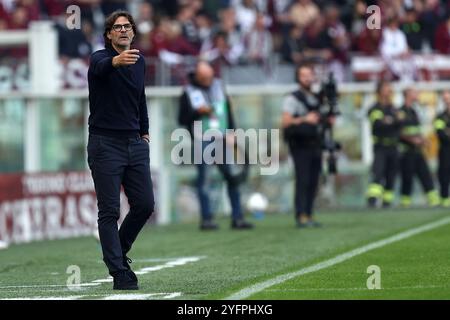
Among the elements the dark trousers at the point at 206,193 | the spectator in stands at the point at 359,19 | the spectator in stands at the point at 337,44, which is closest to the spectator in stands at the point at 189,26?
the spectator in stands at the point at 337,44

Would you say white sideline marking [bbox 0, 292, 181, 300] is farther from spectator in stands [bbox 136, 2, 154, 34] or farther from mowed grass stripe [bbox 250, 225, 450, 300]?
spectator in stands [bbox 136, 2, 154, 34]

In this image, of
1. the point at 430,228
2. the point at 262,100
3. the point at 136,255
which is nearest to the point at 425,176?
the point at 262,100

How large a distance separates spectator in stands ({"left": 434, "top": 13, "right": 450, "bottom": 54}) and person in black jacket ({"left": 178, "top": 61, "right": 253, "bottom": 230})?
8410 millimetres

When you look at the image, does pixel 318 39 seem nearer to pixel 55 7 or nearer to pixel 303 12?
pixel 303 12

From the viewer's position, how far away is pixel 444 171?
25.5m

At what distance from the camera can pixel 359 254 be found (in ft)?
44.0

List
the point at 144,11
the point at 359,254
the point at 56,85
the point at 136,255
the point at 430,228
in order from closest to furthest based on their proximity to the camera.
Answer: the point at 359,254 → the point at 136,255 → the point at 430,228 → the point at 56,85 → the point at 144,11

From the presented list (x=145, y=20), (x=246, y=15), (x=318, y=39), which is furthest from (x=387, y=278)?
(x=246, y=15)

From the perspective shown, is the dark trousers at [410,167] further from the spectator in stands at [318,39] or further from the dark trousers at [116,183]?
the dark trousers at [116,183]

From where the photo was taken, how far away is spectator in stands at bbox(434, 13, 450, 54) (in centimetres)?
2716

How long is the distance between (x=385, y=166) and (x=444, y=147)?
1.34m

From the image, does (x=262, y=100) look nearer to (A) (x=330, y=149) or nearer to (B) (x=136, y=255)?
(A) (x=330, y=149)

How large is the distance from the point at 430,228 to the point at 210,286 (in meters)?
6.79

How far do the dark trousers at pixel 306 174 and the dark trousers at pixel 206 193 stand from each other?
3.42 ft
